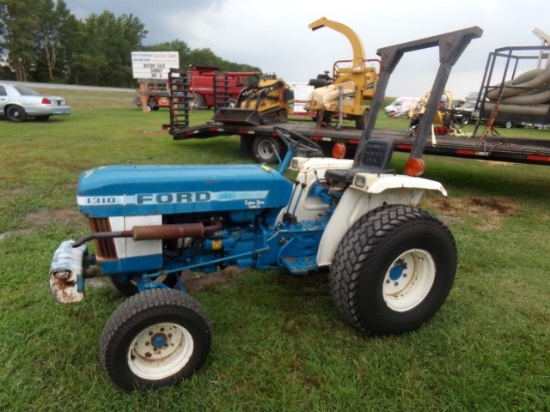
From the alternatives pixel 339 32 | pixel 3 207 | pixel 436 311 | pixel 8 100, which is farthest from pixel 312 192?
pixel 8 100

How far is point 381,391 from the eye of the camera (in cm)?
206

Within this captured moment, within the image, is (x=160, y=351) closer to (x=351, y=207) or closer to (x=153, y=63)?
(x=351, y=207)

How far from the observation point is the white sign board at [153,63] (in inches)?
1029

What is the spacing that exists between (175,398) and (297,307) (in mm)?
1096

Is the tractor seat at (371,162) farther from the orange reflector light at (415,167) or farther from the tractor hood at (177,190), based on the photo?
the tractor hood at (177,190)

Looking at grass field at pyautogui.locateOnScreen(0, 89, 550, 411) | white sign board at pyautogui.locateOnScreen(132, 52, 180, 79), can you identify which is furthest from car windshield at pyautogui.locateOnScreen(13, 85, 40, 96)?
white sign board at pyautogui.locateOnScreen(132, 52, 180, 79)

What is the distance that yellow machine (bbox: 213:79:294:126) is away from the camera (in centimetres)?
811

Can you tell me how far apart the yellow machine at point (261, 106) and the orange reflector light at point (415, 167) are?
586 centimetres

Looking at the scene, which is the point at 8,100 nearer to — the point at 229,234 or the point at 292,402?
the point at 229,234

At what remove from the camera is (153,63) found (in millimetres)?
26562

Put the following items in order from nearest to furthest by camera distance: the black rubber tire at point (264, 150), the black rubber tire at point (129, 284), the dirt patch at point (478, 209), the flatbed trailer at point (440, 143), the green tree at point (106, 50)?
1. the black rubber tire at point (129, 284)
2. the dirt patch at point (478, 209)
3. the flatbed trailer at point (440, 143)
4. the black rubber tire at point (264, 150)
5. the green tree at point (106, 50)

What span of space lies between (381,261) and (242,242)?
0.85 metres

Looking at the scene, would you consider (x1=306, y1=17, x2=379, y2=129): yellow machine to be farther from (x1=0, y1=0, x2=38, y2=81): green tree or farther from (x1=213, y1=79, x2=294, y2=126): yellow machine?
(x1=0, y1=0, x2=38, y2=81): green tree

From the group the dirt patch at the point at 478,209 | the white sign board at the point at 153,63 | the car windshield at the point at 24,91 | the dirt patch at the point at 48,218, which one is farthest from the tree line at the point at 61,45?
the dirt patch at the point at 478,209
